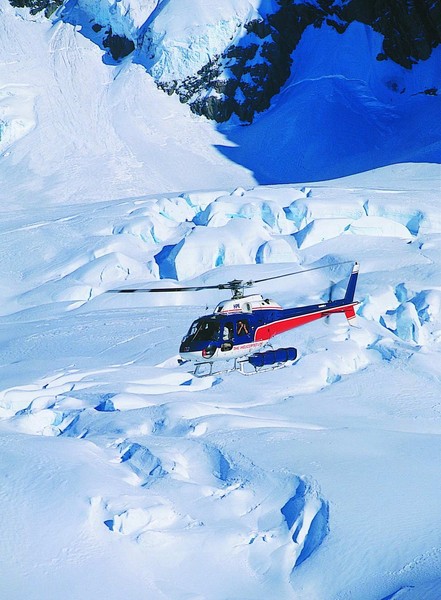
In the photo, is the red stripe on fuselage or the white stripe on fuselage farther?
the red stripe on fuselage

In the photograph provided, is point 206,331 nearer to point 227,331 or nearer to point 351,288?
point 227,331

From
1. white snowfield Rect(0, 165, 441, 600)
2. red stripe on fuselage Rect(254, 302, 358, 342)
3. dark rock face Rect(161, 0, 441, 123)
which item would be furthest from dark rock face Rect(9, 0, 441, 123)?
red stripe on fuselage Rect(254, 302, 358, 342)

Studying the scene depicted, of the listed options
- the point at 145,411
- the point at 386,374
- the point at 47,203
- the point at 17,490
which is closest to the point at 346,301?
the point at 386,374

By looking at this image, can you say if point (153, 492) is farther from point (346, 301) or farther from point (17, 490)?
point (346, 301)

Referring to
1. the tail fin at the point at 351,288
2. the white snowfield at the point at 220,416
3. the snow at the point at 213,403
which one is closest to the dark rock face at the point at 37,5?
the snow at the point at 213,403

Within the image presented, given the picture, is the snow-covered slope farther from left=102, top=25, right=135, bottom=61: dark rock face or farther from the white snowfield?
the white snowfield

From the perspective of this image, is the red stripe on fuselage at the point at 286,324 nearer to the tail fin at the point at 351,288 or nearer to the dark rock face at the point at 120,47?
the tail fin at the point at 351,288

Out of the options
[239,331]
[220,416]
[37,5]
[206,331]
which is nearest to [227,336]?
[239,331]
